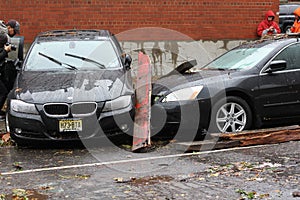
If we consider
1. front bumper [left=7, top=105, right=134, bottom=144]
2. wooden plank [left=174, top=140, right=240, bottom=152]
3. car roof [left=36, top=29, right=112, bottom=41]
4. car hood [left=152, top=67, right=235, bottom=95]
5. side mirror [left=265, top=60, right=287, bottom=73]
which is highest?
car roof [left=36, top=29, right=112, bottom=41]

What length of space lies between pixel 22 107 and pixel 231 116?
3.20 metres

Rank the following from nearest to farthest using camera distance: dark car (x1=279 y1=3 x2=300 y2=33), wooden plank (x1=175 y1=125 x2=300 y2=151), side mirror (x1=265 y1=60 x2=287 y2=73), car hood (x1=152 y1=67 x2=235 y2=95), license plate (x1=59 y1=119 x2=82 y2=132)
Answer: license plate (x1=59 y1=119 x2=82 y2=132)
wooden plank (x1=175 y1=125 x2=300 y2=151)
car hood (x1=152 y1=67 x2=235 y2=95)
side mirror (x1=265 y1=60 x2=287 y2=73)
dark car (x1=279 y1=3 x2=300 y2=33)

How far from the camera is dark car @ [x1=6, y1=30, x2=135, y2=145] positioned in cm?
797

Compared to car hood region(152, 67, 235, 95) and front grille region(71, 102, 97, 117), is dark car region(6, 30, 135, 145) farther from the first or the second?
car hood region(152, 67, 235, 95)

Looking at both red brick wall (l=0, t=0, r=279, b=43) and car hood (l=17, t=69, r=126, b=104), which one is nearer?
car hood (l=17, t=69, r=126, b=104)

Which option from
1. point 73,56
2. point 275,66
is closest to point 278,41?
point 275,66

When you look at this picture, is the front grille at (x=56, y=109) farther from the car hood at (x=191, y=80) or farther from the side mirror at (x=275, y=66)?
the side mirror at (x=275, y=66)

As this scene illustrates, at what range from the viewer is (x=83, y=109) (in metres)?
8.01

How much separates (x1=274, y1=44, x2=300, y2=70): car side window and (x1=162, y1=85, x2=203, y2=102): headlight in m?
1.66

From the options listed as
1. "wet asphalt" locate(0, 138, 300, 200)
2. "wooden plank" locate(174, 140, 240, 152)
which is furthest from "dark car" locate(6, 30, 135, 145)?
"wooden plank" locate(174, 140, 240, 152)

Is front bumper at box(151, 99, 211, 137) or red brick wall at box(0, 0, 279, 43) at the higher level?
red brick wall at box(0, 0, 279, 43)

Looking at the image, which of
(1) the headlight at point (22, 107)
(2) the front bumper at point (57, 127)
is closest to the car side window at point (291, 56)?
(2) the front bumper at point (57, 127)

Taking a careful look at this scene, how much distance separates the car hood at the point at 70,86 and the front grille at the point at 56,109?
0.07 meters

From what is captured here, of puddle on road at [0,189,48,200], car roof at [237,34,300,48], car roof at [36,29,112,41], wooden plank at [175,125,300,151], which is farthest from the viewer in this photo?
car roof at [36,29,112,41]
